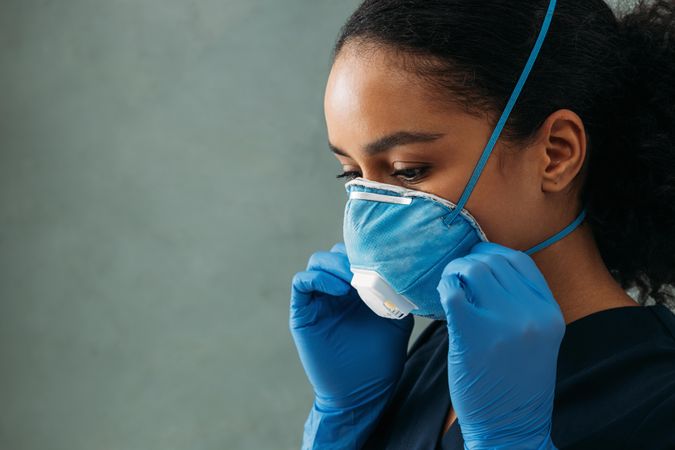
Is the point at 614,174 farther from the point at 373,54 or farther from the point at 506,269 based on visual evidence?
the point at 373,54

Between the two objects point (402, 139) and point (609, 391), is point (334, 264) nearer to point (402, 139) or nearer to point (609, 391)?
point (402, 139)

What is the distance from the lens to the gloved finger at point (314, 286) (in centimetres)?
146

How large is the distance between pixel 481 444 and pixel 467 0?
0.62 meters

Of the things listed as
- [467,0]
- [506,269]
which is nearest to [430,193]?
[506,269]

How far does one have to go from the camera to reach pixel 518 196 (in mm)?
1172

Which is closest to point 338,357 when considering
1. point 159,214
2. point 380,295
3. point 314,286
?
point 314,286

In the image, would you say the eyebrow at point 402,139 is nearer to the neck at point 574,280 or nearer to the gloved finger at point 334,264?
the neck at point 574,280

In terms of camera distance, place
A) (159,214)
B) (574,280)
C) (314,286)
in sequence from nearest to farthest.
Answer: (574,280) → (314,286) → (159,214)

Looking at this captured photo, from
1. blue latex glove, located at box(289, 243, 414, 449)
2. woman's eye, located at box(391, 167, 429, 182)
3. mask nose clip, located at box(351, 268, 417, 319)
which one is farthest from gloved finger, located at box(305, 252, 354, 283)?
woman's eye, located at box(391, 167, 429, 182)

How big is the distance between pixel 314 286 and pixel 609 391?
0.54m

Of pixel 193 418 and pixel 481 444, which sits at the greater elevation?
pixel 481 444

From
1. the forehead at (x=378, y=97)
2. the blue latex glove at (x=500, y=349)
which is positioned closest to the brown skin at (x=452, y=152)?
the forehead at (x=378, y=97)

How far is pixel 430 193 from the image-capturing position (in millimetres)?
1157

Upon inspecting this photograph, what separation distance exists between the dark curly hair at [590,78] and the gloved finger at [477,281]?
0.21 meters
